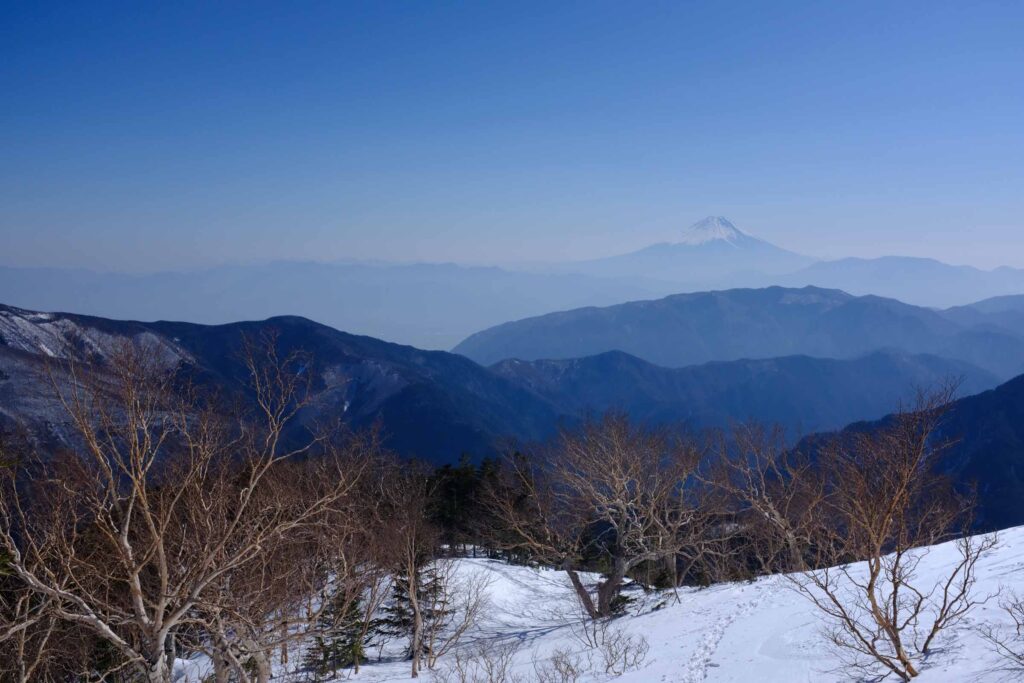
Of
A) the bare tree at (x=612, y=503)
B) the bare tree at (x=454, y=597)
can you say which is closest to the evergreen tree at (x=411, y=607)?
the bare tree at (x=454, y=597)

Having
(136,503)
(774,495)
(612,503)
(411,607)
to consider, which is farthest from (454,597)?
(136,503)

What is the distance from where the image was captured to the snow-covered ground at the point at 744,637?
12.4 meters

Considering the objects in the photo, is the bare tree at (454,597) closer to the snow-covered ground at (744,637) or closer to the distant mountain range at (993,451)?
the snow-covered ground at (744,637)

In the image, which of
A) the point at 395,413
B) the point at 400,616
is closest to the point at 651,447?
the point at 400,616

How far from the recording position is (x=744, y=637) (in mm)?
16609

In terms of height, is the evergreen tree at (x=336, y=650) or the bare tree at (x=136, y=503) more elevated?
the bare tree at (x=136, y=503)

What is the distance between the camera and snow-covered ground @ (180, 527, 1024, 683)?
12355 millimetres

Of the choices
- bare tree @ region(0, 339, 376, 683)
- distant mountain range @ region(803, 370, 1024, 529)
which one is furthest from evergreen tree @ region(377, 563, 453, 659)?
distant mountain range @ region(803, 370, 1024, 529)

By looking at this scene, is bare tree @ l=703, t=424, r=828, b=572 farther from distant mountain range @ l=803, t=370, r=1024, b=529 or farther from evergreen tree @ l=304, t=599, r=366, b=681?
distant mountain range @ l=803, t=370, r=1024, b=529

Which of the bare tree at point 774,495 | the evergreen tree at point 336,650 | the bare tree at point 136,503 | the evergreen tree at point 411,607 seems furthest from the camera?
the bare tree at point 774,495

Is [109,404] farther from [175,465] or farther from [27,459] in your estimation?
[175,465]

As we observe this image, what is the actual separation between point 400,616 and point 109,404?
1942 centimetres

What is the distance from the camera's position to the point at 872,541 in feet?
34.9

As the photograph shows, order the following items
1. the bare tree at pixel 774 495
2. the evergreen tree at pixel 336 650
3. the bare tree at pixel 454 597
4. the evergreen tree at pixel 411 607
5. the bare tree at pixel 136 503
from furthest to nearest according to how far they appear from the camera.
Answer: the bare tree at pixel 454 597 → the bare tree at pixel 774 495 → the evergreen tree at pixel 411 607 → the evergreen tree at pixel 336 650 → the bare tree at pixel 136 503
